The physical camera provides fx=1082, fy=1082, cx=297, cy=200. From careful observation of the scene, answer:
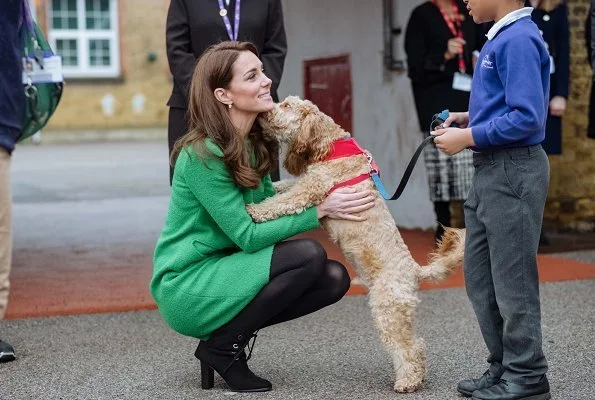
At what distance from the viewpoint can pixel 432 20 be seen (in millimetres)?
7527

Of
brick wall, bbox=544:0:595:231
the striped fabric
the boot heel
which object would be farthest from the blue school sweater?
brick wall, bbox=544:0:595:231

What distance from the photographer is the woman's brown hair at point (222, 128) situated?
14.1 ft

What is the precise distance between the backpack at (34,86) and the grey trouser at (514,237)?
95.8 inches

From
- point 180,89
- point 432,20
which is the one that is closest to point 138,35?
point 432,20

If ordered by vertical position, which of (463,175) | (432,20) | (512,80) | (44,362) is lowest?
(44,362)

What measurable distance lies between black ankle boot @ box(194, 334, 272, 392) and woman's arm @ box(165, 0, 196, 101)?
164 cm

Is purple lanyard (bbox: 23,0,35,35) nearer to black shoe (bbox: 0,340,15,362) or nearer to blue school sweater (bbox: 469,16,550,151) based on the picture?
black shoe (bbox: 0,340,15,362)

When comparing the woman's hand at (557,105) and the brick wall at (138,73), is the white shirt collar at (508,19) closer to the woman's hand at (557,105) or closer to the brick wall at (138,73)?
the woman's hand at (557,105)

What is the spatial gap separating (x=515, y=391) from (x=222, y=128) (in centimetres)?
154

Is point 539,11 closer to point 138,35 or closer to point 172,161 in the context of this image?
point 172,161

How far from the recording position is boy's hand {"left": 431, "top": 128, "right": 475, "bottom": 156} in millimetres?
3982

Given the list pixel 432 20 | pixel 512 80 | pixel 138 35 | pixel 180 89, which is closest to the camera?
pixel 512 80

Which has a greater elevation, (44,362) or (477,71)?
(477,71)

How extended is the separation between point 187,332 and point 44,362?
1007 millimetres
